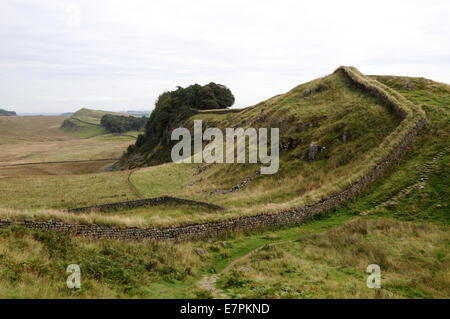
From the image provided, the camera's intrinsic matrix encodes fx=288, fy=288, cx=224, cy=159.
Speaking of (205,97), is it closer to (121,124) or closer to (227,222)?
(227,222)

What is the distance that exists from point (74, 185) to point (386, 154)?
42094mm

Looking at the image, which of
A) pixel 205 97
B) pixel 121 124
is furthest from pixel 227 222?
pixel 121 124

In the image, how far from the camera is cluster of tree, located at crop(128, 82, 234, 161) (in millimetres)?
85375

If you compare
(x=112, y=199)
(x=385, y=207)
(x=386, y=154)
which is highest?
(x=386, y=154)

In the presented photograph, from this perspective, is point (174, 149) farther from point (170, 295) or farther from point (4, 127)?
point (4, 127)

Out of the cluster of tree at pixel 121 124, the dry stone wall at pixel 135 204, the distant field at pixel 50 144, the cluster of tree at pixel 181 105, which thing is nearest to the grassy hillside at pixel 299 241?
the dry stone wall at pixel 135 204

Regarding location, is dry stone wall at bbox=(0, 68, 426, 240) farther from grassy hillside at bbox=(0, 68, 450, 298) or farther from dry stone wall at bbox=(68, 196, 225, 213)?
grassy hillside at bbox=(0, 68, 450, 298)

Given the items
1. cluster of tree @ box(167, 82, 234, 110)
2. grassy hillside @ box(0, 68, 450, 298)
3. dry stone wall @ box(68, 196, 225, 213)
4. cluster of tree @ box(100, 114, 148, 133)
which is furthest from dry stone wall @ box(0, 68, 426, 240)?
cluster of tree @ box(100, 114, 148, 133)

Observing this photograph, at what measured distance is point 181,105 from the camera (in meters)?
90.1

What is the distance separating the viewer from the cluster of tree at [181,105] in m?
85.4

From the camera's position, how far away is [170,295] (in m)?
10.0

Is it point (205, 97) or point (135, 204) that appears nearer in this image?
point (135, 204)

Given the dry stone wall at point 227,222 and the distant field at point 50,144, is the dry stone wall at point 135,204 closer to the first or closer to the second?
the dry stone wall at point 227,222
